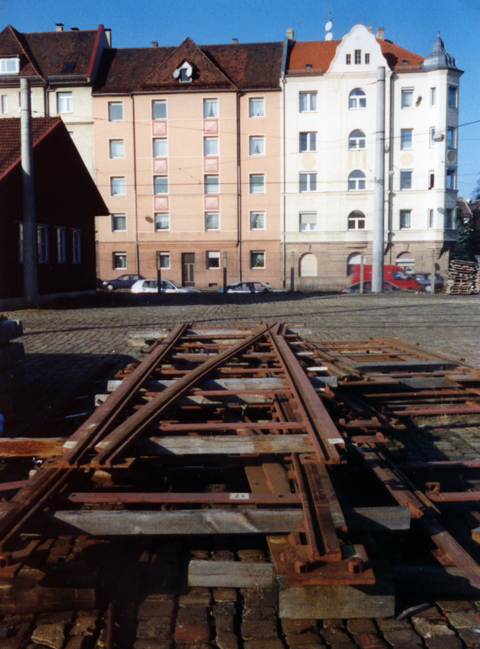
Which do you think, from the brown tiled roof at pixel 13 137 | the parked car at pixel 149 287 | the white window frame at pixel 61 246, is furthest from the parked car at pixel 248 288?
the brown tiled roof at pixel 13 137

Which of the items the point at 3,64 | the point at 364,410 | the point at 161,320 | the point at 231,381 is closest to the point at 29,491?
the point at 231,381

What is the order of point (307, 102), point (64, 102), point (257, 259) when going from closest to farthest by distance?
point (307, 102), point (64, 102), point (257, 259)

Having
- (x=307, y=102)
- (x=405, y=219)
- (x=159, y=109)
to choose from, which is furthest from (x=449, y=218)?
(x=159, y=109)

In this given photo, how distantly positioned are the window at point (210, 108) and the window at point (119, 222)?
30.0 ft

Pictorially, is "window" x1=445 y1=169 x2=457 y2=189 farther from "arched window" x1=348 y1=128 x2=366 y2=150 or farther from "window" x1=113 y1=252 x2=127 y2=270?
"window" x1=113 y1=252 x2=127 y2=270

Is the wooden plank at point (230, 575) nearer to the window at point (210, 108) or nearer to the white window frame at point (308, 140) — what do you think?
the white window frame at point (308, 140)

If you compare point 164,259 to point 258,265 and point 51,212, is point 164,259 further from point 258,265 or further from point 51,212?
point 51,212

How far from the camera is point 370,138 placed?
44875mm

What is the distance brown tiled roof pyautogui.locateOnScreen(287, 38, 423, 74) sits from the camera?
45.9m

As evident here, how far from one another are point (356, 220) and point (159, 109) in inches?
625

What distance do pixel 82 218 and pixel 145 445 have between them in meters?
25.0

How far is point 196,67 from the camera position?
46.3 m

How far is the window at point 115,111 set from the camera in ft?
152

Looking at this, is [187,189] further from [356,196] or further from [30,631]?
[30,631]
